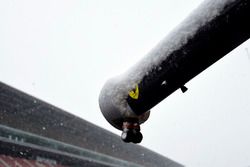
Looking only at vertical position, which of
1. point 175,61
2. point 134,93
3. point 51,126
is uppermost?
point 175,61

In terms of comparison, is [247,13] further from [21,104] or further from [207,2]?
[21,104]

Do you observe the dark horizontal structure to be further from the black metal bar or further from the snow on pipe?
the black metal bar

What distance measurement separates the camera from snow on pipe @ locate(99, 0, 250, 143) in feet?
3.15

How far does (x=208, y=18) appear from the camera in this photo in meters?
0.99

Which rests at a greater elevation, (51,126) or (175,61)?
(175,61)

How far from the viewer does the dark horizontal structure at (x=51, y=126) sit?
781cm

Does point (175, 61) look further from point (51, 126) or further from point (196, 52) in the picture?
point (51, 126)

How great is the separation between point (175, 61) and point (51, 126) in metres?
8.70

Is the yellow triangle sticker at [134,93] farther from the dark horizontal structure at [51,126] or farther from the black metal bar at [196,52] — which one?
the dark horizontal structure at [51,126]

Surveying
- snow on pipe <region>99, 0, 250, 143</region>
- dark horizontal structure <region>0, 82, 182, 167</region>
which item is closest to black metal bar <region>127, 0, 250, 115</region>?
snow on pipe <region>99, 0, 250, 143</region>

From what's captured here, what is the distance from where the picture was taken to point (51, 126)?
30.5 feet

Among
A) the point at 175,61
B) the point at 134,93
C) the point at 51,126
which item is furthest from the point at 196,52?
the point at 51,126

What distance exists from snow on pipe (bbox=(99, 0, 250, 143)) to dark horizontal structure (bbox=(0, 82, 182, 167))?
21.4ft

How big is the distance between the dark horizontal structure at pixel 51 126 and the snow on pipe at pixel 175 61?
6.54 meters
